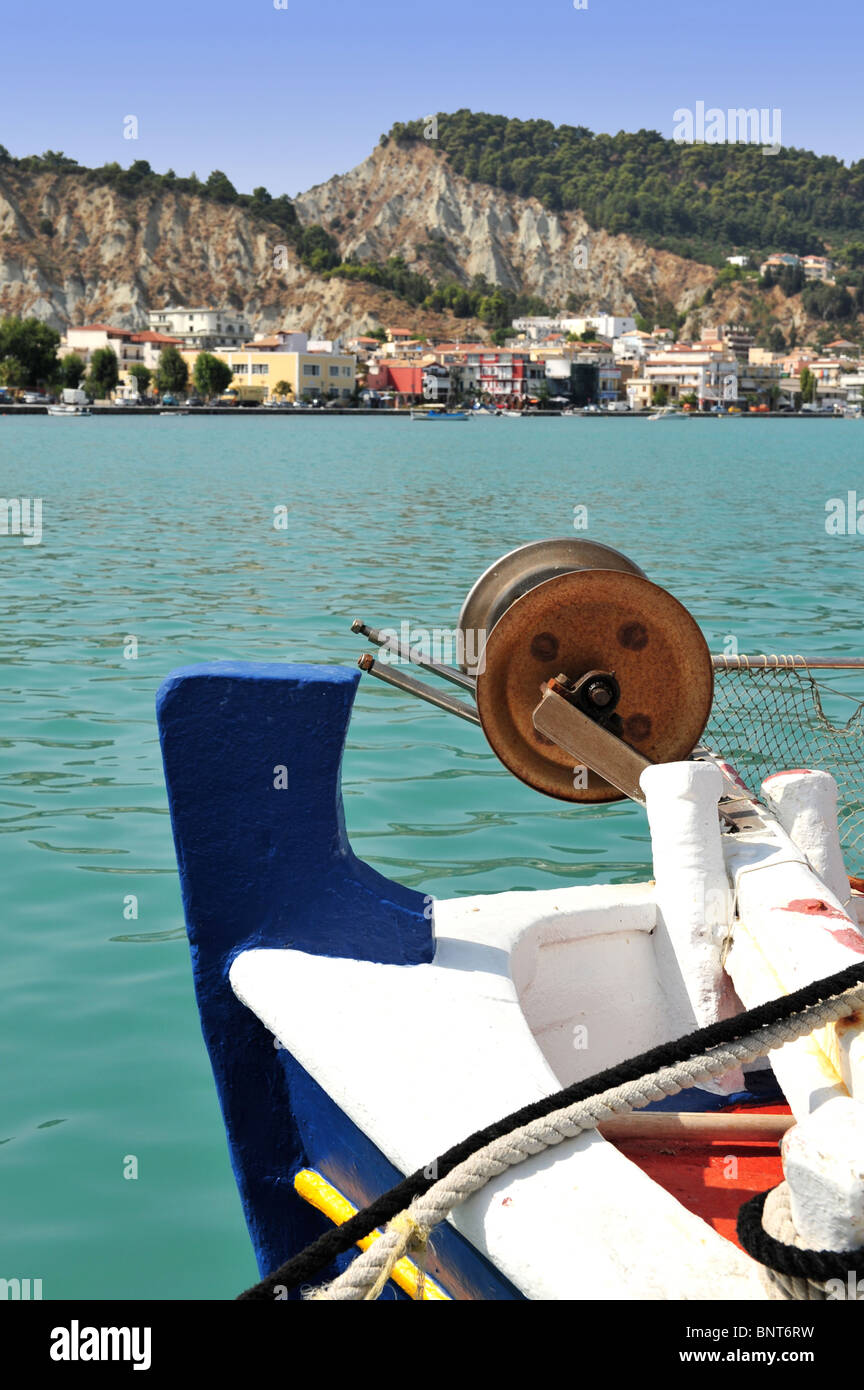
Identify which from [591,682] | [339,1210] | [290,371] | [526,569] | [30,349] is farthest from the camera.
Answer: [290,371]

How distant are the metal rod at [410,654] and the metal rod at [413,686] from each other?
0.22 ft

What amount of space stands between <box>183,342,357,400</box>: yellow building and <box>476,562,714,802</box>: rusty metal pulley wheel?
170m

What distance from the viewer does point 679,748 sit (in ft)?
15.8

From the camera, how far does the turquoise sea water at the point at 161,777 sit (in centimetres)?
516

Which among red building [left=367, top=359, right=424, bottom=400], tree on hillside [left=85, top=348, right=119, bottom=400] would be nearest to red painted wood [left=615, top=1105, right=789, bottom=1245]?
tree on hillside [left=85, top=348, right=119, bottom=400]

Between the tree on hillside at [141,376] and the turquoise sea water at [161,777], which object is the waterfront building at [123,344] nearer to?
the tree on hillside at [141,376]

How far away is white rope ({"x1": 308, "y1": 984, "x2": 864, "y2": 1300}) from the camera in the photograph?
8.34ft

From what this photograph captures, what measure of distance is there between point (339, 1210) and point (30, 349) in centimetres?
15816

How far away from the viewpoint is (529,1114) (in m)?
2.64

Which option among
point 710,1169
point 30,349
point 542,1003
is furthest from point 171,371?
point 710,1169

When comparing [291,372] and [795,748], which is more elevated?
[291,372]
